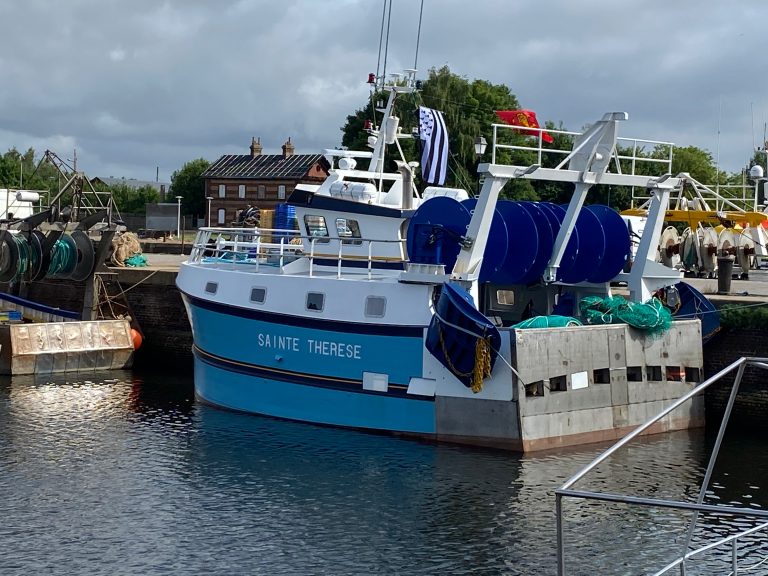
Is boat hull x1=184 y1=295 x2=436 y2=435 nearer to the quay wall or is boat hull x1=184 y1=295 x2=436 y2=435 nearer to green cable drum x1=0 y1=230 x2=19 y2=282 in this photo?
the quay wall

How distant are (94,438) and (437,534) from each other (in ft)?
27.0

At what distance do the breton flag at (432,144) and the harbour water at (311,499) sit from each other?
5.97 metres

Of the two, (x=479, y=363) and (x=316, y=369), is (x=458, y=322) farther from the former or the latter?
(x=316, y=369)

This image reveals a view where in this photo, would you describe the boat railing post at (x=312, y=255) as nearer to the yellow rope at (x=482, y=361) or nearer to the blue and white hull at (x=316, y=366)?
the blue and white hull at (x=316, y=366)

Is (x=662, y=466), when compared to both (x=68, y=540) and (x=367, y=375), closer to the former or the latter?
(x=367, y=375)

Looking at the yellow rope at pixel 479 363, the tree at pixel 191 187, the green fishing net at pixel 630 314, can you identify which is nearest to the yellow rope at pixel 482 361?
the yellow rope at pixel 479 363

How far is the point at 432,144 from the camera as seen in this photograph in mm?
23281

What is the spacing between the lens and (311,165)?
79.2 metres

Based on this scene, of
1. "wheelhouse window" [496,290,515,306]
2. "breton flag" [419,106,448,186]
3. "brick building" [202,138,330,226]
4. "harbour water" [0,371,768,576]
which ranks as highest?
"brick building" [202,138,330,226]

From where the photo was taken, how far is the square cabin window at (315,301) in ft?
69.1

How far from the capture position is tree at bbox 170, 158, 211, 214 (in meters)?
92.9

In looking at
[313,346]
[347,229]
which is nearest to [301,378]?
[313,346]

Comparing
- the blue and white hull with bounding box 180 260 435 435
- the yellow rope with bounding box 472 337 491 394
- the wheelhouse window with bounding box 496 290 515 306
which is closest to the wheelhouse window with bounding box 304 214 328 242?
the blue and white hull with bounding box 180 260 435 435

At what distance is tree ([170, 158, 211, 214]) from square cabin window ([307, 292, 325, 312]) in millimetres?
70657
